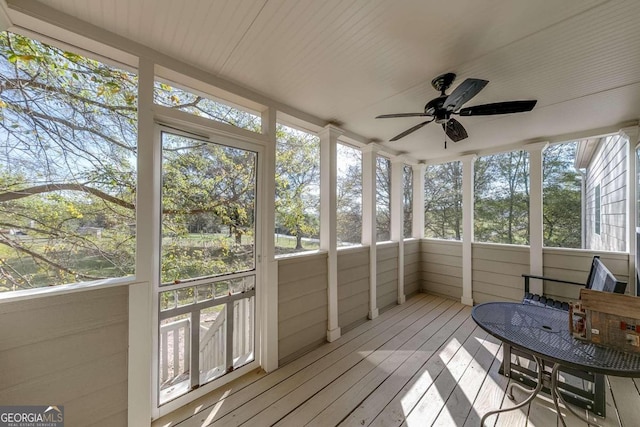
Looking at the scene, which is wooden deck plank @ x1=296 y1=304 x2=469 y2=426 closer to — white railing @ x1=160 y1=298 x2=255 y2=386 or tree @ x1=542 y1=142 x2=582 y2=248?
white railing @ x1=160 y1=298 x2=255 y2=386

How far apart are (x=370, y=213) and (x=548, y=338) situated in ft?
7.30

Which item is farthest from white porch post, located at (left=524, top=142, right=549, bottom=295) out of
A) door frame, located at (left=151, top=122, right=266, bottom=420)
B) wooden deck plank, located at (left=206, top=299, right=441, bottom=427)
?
door frame, located at (left=151, top=122, right=266, bottom=420)

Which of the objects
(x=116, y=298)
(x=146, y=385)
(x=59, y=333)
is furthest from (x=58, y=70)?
(x=146, y=385)

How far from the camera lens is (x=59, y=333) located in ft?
4.40

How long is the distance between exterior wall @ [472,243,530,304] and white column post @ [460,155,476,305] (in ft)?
0.20

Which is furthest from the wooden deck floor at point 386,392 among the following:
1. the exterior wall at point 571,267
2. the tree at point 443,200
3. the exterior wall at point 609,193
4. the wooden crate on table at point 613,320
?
the tree at point 443,200

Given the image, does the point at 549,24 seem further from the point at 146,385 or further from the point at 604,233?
the point at 604,233

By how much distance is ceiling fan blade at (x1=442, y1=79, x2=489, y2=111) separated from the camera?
1.40m

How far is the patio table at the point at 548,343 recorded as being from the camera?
117 cm

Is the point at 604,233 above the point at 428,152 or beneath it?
beneath

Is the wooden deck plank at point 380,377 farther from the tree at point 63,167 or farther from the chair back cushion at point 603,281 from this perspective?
the tree at point 63,167

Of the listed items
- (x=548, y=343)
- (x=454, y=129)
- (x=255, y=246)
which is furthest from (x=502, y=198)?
(x=255, y=246)

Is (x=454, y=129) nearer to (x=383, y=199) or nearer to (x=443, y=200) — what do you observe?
(x=383, y=199)

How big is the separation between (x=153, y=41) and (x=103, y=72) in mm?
414
